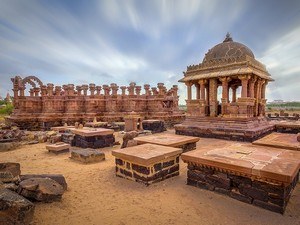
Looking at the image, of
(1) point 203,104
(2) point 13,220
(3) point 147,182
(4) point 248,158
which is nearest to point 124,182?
(3) point 147,182

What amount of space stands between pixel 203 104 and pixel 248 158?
27.8 feet

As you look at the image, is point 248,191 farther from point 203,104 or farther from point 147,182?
point 203,104

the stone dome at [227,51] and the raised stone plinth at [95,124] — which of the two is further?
the raised stone plinth at [95,124]

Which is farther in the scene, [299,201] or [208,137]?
[208,137]

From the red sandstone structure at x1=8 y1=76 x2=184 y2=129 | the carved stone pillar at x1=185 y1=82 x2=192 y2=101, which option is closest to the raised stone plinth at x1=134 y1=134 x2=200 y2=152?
the carved stone pillar at x1=185 y1=82 x2=192 y2=101

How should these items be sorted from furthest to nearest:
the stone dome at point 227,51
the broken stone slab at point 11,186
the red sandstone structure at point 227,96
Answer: the stone dome at point 227,51 → the red sandstone structure at point 227,96 → the broken stone slab at point 11,186

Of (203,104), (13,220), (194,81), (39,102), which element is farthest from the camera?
(39,102)

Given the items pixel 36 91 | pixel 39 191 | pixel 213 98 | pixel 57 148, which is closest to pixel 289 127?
pixel 213 98

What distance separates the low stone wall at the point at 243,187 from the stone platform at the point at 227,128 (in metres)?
6.55

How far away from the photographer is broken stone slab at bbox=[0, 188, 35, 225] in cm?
270

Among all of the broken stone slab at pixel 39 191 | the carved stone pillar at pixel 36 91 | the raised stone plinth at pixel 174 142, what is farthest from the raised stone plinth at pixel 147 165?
the carved stone pillar at pixel 36 91

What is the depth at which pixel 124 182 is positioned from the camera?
485 cm

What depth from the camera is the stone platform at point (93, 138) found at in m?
9.04

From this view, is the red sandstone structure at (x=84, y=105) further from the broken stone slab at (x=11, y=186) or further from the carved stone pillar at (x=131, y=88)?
the broken stone slab at (x=11, y=186)
